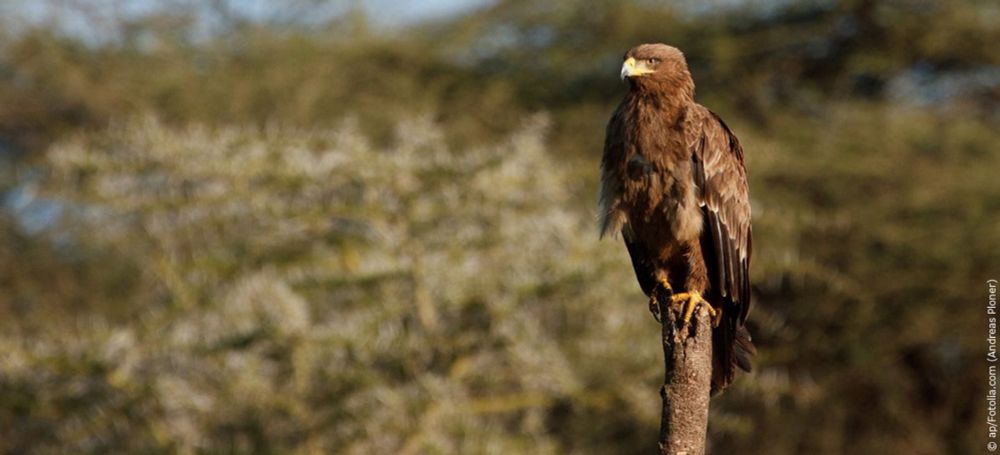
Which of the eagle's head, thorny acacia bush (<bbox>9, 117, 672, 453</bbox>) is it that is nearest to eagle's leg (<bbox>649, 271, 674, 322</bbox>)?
the eagle's head

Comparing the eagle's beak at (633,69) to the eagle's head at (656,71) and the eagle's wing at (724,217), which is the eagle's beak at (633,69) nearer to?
the eagle's head at (656,71)

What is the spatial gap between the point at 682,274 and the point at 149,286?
815 centimetres

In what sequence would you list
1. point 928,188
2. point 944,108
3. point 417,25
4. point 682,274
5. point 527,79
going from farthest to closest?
point 417,25 → point 527,79 → point 944,108 → point 928,188 → point 682,274

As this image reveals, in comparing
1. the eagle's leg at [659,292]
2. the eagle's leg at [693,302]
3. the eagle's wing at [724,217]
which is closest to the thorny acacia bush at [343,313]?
the eagle's leg at [659,292]

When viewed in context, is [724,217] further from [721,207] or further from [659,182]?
[659,182]

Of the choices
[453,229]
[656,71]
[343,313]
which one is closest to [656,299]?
[656,71]

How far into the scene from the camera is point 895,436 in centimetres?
1370

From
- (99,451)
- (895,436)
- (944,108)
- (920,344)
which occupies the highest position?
(944,108)

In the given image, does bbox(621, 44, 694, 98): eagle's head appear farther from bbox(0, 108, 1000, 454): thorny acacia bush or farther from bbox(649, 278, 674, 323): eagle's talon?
bbox(0, 108, 1000, 454): thorny acacia bush

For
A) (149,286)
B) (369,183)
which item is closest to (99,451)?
(369,183)

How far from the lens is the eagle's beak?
5.31 metres

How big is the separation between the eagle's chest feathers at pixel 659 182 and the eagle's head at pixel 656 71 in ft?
0.54

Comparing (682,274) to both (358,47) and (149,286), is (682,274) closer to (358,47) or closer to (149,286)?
(149,286)

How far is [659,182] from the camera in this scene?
5.14 metres
